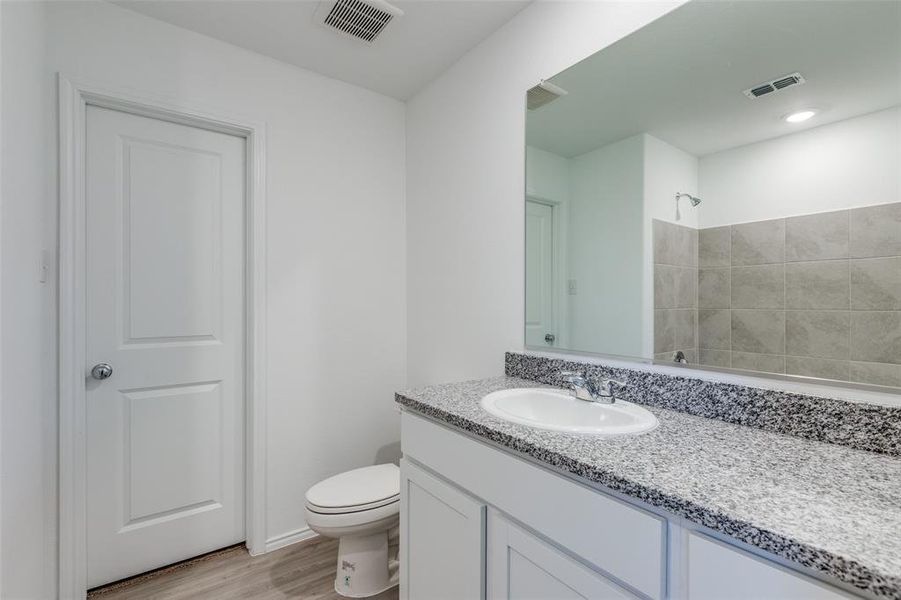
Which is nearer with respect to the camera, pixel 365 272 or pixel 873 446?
pixel 873 446

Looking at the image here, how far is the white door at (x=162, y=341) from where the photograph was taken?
173 centimetres

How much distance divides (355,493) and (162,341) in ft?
3.52

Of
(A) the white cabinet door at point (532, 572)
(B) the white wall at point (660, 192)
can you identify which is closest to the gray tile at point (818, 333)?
(B) the white wall at point (660, 192)

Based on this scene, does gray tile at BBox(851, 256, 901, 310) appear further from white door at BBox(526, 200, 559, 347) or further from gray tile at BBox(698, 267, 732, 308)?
white door at BBox(526, 200, 559, 347)

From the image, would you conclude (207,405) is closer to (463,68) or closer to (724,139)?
(463,68)

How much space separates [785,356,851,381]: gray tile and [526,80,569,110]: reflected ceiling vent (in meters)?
1.13

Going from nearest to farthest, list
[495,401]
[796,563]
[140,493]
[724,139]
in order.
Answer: [796,563]
[724,139]
[495,401]
[140,493]

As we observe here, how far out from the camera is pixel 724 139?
3.81ft

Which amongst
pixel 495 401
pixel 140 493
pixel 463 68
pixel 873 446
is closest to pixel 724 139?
pixel 873 446

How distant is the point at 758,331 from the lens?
1.09 m

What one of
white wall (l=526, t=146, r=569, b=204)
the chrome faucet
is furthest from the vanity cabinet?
white wall (l=526, t=146, r=569, b=204)

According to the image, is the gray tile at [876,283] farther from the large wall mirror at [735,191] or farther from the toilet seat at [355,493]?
the toilet seat at [355,493]

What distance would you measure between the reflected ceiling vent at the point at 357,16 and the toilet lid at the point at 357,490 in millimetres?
1912

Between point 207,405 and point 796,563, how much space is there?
2110 millimetres
